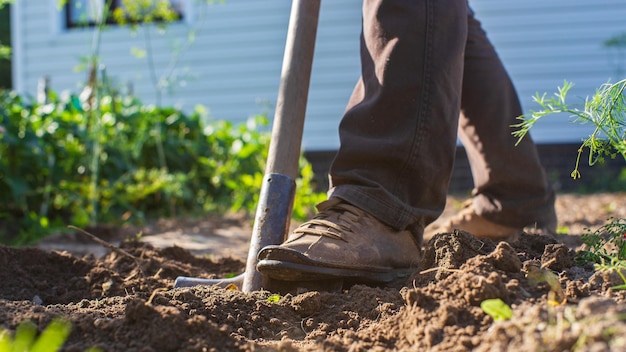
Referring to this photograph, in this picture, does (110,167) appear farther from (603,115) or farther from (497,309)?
(497,309)

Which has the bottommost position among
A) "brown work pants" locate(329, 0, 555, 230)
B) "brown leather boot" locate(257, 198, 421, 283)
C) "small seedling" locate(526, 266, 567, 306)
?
"brown leather boot" locate(257, 198, 421, 283)

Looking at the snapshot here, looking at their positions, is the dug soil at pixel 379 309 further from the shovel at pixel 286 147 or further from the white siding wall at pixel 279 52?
the white siding wall at pixel 279 52

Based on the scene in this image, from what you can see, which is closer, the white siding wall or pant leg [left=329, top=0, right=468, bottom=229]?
pant leg [left=329, top=0, right=468, bottom=229]

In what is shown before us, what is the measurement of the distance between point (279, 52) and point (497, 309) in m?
8.13

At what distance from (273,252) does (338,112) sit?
23.3 ft

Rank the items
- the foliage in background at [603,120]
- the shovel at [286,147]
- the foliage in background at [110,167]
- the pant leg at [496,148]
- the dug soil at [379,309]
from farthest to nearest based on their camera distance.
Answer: the foliage in background at [110,167] → the pant leg at [496,148] → the shovel at [286,147] → the foliage in background at [603,120] → the dug soil at [379,309]

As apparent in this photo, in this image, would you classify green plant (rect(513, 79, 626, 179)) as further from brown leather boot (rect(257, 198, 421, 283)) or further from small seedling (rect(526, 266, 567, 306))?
brown leather boot (rect(257, 198, 421, 283))

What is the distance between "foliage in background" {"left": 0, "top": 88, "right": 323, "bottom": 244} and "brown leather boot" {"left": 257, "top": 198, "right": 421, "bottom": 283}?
266 centimetres

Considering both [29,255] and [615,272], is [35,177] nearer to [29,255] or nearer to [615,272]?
[29,255]

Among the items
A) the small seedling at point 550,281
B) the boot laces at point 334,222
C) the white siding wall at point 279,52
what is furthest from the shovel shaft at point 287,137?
the white siding wall at point 279,52

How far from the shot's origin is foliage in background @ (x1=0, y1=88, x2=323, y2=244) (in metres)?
4.80

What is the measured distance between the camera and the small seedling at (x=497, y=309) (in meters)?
1.30

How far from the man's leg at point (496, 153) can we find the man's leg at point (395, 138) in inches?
26.5

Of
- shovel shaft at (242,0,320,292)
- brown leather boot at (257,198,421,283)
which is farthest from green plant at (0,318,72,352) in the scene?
shovel shaft at (242,0,320,292)
